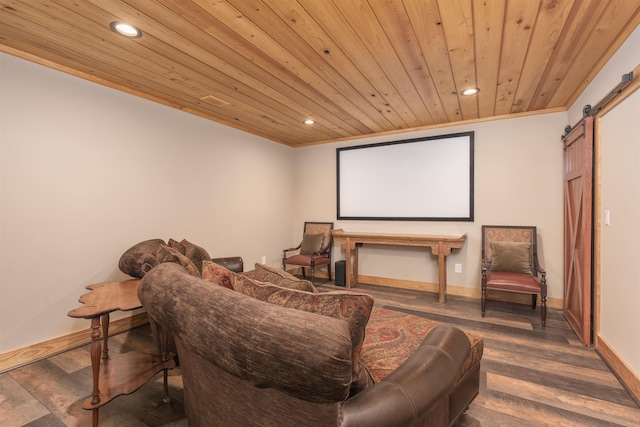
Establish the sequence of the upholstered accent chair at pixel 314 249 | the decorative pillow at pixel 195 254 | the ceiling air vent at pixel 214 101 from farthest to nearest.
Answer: the upholstered accent chair at pixel 314 249 < the ceiling air vent at pixel 214 101 < the decorative pillow at pixel 195 254

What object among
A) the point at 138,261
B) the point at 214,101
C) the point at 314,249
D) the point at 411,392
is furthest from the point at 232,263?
the point at 411,392

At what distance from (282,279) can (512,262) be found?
3.20 meters

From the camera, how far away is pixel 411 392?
94 cm

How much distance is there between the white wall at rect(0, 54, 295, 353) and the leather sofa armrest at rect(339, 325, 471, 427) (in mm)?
2857

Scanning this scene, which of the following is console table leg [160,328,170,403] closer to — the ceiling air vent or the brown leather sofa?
the brown leather sofa

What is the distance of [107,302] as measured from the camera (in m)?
1.82

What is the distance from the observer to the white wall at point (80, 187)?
2275 millimetres

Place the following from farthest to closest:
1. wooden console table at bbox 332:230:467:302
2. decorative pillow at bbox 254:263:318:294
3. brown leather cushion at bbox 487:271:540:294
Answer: wooden console table at bbox 332:230:467:302 → brown leather cushion at bbox 487:271:540:294 → decorative pillow at bbox 254:263:318:294

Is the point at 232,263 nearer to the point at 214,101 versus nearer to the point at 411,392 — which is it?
the point at 214,101

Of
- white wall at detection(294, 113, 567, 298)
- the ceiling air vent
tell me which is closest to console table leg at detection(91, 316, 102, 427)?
the ceiling air vent

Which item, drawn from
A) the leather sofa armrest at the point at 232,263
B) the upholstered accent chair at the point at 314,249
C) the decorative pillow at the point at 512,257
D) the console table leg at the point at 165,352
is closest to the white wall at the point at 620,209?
the decorative pillow at the point at 512,257

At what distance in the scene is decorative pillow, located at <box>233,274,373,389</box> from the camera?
37.3 inches

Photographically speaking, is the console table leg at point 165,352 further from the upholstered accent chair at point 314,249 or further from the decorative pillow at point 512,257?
the decorative pillow at point 512,257

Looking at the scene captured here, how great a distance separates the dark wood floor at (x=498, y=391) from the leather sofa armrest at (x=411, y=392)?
903 millimetres
